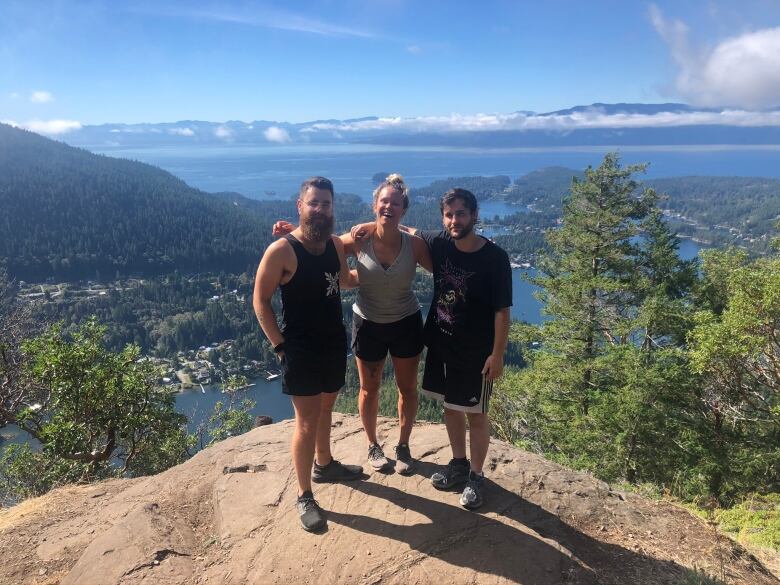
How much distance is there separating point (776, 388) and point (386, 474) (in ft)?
31.0

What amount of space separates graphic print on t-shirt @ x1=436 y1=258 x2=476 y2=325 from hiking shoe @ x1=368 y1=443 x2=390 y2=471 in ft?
5.19

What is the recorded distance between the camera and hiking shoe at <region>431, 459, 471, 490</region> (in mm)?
4160

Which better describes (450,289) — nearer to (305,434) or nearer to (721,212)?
(305,434)

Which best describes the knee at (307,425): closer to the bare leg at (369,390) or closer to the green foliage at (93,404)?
the bare leg at (369,390)

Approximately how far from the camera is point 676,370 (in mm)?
10742

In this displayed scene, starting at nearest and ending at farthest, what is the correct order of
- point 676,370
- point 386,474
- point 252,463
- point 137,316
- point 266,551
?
point 266,551 < point 386,474 < point 252,463 < point 676,370 < point 137,316

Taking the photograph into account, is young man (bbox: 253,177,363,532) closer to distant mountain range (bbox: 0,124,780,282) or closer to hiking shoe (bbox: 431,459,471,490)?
hiking shoe (bbox: 431,459,471,490)

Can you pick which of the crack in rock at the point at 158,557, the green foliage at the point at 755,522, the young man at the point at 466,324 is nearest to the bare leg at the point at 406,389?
the young man at the point at 466,324

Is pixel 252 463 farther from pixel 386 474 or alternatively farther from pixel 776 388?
pixel 776 388

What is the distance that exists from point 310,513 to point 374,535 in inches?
21.6

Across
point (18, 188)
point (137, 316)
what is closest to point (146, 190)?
point (18, 188)

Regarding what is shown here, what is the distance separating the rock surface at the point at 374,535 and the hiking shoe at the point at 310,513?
72 mm

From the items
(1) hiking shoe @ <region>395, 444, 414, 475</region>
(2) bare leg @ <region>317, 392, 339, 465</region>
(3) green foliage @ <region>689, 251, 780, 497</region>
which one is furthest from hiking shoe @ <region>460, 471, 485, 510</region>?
(3) green foliage @ <region>689, 251, 780, 497</region>

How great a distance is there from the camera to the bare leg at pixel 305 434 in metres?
3.70
